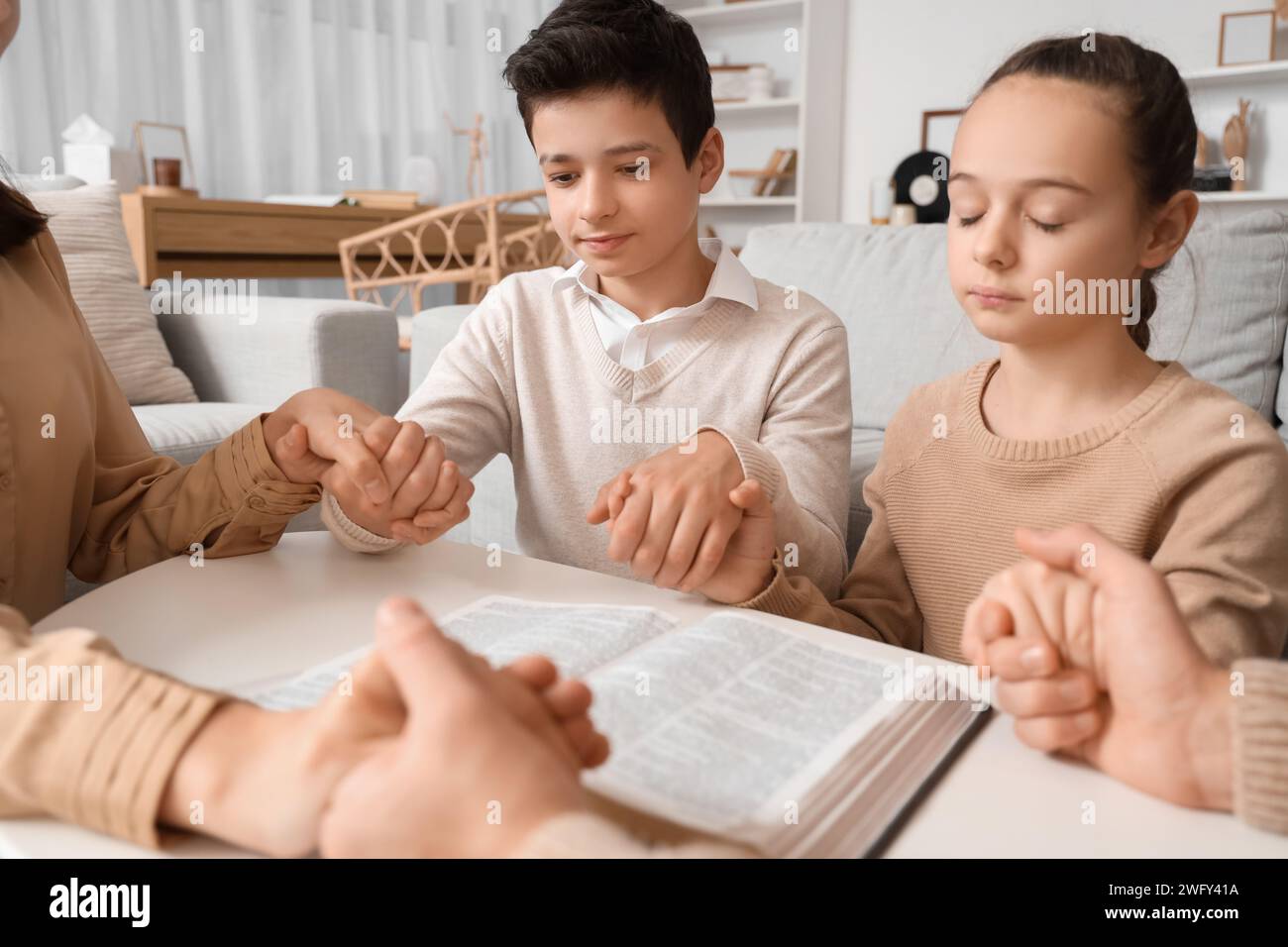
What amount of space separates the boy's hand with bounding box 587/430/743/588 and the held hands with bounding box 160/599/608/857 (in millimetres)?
311

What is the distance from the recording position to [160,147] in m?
3.71

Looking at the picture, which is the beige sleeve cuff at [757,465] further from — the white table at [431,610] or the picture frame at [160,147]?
the picture frame at [160,147]

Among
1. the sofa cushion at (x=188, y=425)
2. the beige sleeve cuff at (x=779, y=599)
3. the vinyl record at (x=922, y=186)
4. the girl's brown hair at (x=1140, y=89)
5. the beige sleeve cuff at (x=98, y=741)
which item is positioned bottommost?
the sofa cushion at (x=188, y=425)

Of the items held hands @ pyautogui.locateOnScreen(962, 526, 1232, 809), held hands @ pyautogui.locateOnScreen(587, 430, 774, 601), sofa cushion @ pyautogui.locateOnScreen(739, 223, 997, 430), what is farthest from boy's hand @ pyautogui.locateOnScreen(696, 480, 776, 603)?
sofa cushion @ pyautogui.locateOnScreen(739, 223, 997, 430)

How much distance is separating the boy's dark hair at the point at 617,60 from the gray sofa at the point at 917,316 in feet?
2.32

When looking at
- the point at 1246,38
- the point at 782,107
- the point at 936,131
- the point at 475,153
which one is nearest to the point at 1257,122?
the point at 1246,38

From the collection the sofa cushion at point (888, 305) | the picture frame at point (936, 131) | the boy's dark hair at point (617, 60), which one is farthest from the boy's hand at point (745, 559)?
the picture frame at point (936, 131)

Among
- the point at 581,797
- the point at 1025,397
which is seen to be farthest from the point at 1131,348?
the point at 581,797

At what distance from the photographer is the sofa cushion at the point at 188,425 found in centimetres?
192

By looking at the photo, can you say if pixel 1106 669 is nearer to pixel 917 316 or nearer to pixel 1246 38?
pixel 917 316

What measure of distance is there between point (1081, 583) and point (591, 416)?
0.75 m

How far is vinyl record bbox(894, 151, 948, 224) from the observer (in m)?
4.68

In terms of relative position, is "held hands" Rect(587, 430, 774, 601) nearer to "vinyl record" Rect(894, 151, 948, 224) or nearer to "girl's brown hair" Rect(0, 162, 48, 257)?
"girl's brown hair" Rect(0, 162, 48, 257)

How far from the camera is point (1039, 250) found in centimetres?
81
